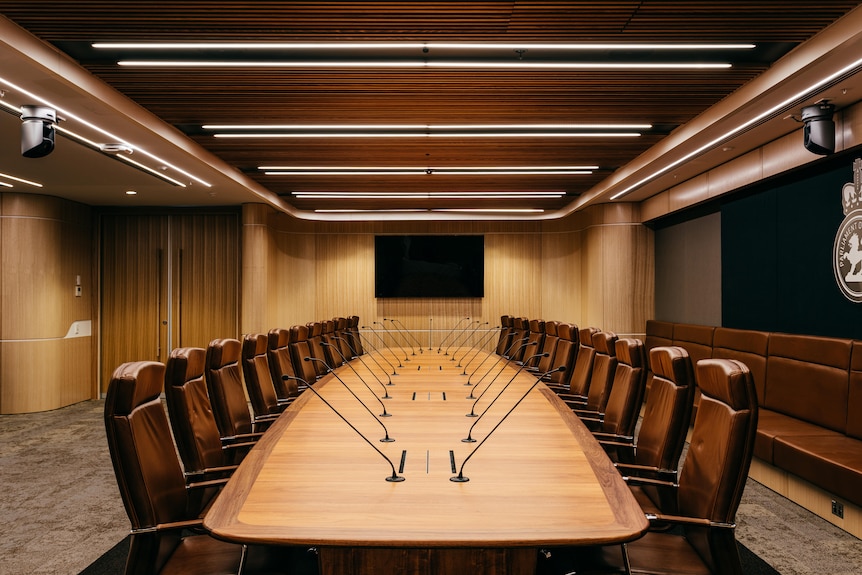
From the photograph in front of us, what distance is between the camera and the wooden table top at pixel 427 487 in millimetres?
1671

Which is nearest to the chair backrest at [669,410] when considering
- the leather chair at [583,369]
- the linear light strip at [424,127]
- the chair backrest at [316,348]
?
the leather chair at [583,369]

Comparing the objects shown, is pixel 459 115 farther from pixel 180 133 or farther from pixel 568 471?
pixel 568 471

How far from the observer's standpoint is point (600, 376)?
418cm

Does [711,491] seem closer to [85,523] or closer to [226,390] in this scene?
[226,390]

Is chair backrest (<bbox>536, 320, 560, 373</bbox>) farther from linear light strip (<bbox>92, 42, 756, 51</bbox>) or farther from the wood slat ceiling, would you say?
linear light strip (<bbox>92, 42, 756, 51</bbox>)

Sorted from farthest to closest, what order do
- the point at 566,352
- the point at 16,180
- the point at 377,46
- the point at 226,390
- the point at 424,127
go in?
1. the point at 16,180
2. the point at 566,352
3. the point at 424,127
4. the point at 377,46
5. the point at 226,390

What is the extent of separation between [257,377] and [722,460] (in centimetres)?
300

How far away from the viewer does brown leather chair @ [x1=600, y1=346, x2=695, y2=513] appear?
8.65 ft

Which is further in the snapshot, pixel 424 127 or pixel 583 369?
pixel 424 127

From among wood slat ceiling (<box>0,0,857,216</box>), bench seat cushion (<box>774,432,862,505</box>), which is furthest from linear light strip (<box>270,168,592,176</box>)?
bench seat cushion (<box>774,432,862,505</box>)

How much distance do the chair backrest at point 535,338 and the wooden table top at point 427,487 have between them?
10.3 feet

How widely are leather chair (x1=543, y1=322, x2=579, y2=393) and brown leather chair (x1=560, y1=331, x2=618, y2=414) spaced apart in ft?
1.99

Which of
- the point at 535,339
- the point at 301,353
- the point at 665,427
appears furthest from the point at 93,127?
the point at 535,339

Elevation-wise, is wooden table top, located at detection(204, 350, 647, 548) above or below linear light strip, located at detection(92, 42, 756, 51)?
below
